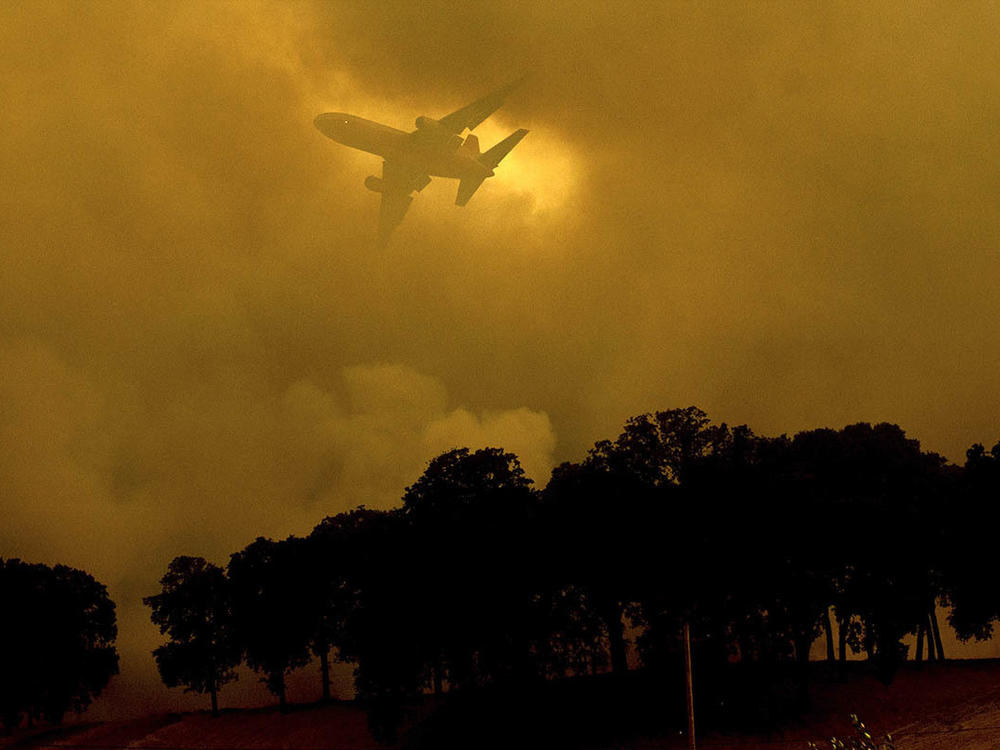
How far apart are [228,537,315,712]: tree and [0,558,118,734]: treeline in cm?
1602

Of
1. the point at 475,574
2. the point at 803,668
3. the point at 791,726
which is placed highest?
the point at 475,574

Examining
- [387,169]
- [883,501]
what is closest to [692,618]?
[883,501]

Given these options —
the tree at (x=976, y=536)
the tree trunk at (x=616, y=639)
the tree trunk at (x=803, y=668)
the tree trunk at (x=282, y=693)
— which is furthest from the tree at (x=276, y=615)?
the tree at (x=976, y=536)

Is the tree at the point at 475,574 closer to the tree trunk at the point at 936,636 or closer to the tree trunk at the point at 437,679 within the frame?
the tree trunk at the point at 437,679

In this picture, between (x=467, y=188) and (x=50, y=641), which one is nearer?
(x=50, y=641)

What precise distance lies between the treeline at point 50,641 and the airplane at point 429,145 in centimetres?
4766

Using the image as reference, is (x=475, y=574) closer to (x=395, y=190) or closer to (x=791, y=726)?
(x=791, y=726)

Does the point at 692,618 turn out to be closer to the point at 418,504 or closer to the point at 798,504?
the point at 798,504

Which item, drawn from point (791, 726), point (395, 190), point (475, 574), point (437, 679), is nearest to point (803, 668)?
point (791, 726)

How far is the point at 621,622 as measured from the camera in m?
62.8

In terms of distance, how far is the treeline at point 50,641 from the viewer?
8000 cm

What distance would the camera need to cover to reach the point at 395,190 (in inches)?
3725

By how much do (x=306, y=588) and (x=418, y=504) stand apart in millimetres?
19590

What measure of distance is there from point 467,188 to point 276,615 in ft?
137
